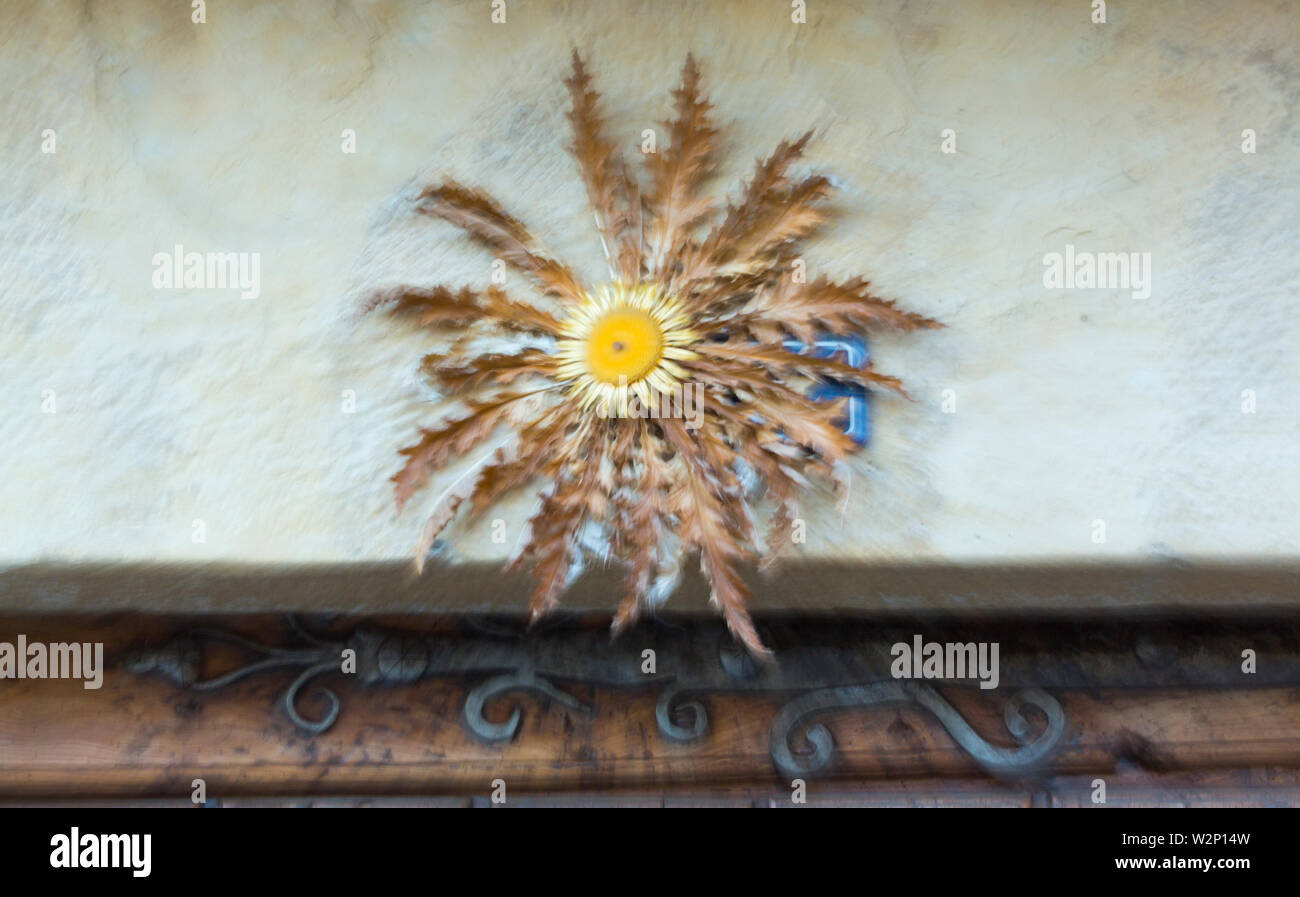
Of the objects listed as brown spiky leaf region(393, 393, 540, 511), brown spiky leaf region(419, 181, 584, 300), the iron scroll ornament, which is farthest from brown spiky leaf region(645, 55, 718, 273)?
the iron scroll ornament

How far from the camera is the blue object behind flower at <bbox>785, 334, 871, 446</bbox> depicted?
974 mm

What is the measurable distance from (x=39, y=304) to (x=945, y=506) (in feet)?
3.25

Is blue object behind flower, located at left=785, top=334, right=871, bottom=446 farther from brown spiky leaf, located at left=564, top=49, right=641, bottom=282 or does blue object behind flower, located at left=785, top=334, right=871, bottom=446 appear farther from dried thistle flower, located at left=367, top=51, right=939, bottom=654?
brown spiky leaf, located at left=564, top=49, right=641, bottom=282

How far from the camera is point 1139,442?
967 mm

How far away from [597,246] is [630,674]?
0.47 meters

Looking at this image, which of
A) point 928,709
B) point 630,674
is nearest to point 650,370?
point 630,674

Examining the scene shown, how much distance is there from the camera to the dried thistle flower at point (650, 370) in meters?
0.96

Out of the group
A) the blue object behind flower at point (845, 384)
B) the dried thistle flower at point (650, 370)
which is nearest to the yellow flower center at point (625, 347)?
the dried thistle flower at point (650, 370)

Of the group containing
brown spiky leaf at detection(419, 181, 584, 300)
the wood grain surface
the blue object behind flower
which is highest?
brown spiky leaf at detection(419, 181, 584, 300)

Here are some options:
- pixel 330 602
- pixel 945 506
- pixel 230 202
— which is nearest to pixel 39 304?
pixel 230 202

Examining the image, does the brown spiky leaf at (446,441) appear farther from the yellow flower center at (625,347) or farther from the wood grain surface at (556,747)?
the wood grain surface at (556,747)

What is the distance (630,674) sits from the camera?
1025 mm

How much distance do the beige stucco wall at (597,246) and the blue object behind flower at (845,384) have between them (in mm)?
28

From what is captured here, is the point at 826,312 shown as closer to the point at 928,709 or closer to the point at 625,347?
the point at 625,347
